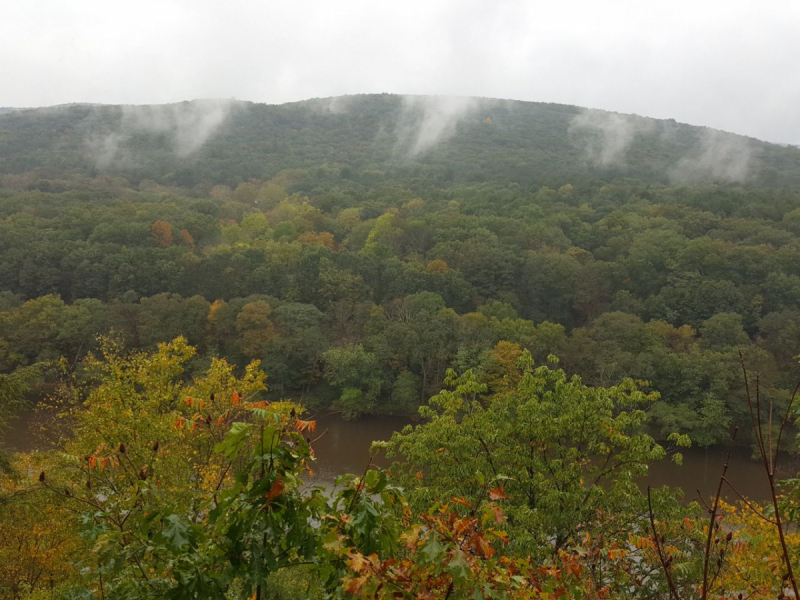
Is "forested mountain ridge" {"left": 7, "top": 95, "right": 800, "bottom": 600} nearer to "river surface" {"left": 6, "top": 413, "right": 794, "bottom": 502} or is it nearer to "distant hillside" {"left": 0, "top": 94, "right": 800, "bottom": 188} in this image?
"distant hillside" {"left": 0, "top": 94, "right": 800, "bottom": 188}

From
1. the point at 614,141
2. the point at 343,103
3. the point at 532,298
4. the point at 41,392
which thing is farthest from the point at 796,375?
the point at 343,103

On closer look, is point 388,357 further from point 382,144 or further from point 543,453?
point 382,144

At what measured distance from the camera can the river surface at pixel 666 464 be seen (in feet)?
73.2

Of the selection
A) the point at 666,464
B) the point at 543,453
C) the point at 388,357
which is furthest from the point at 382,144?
the point at 543,453

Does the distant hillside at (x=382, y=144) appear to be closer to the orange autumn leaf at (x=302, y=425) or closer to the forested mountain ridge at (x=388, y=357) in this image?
the forested mountain ridge at (x=388, y=357)

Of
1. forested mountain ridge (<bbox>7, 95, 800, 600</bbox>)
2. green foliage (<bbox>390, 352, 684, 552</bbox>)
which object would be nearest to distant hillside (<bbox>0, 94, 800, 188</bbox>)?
forested mountain ridge (<bbox>7, 95, 800, 600</bbox>)

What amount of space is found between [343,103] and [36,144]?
216 feet

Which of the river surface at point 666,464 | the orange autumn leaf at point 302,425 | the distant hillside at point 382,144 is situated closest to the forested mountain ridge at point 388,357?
the orange autumn leaf at point 302,425

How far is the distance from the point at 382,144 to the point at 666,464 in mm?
93254

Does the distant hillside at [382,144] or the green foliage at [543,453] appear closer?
the green foliage at [543,453]

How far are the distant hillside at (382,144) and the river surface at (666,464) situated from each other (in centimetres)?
5409

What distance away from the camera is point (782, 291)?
33406 mm

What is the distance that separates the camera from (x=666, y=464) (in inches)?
962

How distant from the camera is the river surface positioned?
73.2 ft
